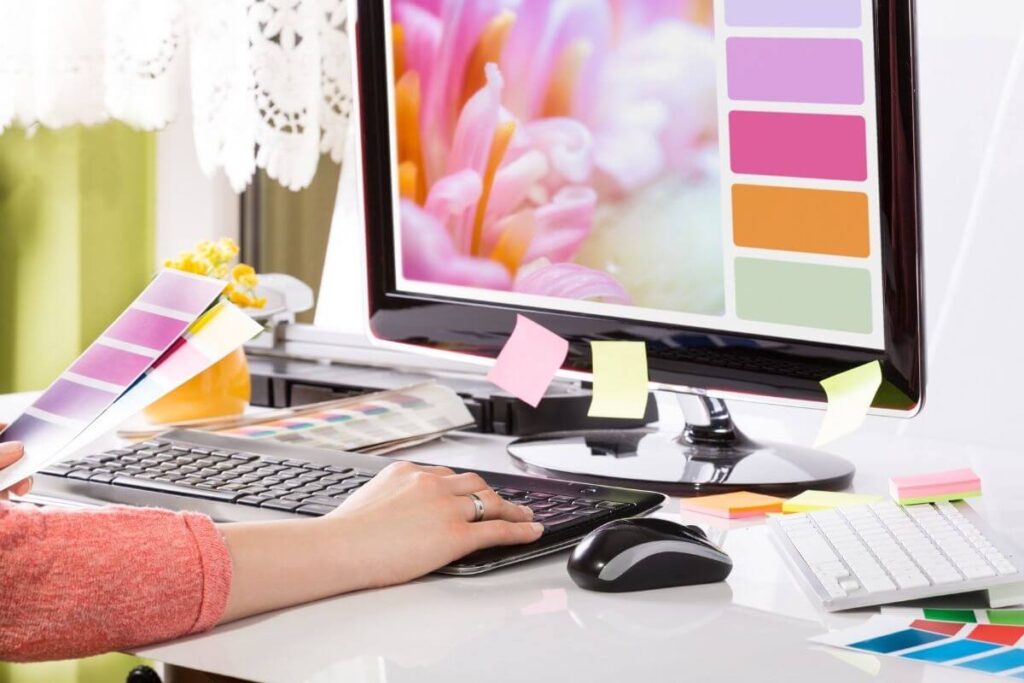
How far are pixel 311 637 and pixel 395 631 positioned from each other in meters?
0.04

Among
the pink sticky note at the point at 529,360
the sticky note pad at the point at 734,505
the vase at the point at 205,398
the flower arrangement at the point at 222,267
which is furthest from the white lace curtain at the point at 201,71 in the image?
the sticky note pad at the point at 734,505

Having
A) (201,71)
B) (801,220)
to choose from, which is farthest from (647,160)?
(201,71)

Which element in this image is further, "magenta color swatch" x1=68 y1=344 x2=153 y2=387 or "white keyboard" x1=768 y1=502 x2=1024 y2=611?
"magenta color swatch" x1=68 y1=344 x2=153 y2=387

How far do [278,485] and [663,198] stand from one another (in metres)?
0.37

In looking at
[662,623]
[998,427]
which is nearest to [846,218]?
[662,623]

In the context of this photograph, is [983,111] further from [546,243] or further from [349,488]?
[349,488]

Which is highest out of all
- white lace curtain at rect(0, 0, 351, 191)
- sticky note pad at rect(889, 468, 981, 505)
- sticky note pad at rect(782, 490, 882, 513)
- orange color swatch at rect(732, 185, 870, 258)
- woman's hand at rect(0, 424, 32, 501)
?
white lace curtain at rect(0, 0, 351, 191)

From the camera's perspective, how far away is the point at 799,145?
98 centimetres

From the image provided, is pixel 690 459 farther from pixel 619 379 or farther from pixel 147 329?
pixel 147 329

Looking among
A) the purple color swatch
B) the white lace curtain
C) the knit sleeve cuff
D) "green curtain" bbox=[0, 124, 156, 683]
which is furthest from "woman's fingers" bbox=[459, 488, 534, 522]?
"green curtain" bbox=[0, 124, 156, 683]

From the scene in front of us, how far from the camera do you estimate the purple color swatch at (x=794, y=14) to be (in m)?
0.94

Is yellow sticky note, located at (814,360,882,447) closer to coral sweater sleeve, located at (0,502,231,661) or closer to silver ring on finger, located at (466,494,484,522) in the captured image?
silver ring on finger, located at (466,494,484,522)

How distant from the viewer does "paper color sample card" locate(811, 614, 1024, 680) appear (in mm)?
667

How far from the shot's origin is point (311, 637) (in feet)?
2.31
